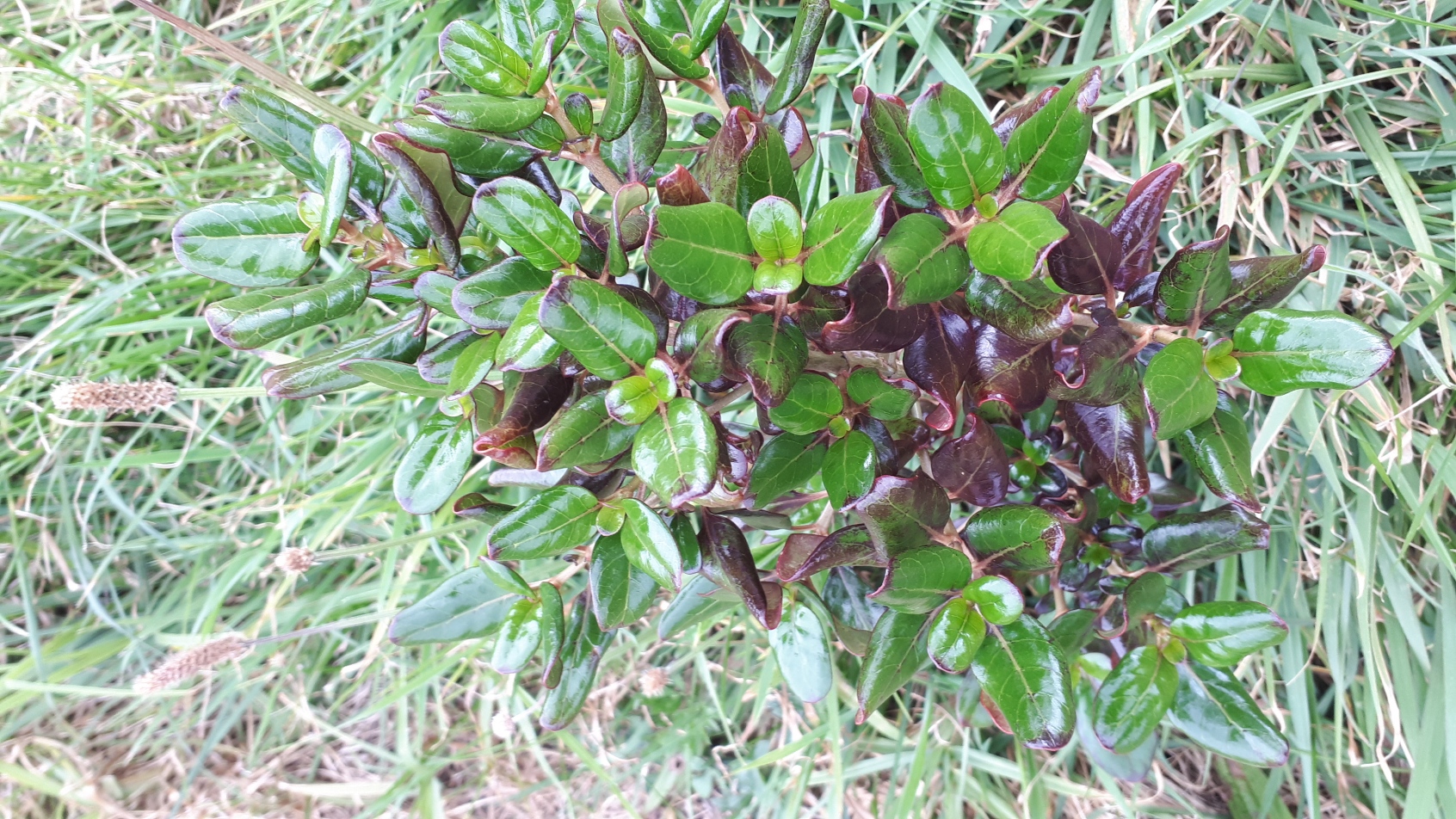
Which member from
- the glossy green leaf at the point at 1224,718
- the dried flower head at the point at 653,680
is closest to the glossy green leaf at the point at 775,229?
the glossy green leaf at the point at 1224,718

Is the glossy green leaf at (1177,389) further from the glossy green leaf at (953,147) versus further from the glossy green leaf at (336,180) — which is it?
the glossy green leaf at (336,180)

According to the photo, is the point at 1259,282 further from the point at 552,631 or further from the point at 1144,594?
the point at 552,631

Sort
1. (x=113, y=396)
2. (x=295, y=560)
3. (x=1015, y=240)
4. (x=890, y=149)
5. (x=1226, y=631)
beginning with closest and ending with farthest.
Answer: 1. (x=1015, y=240)
2. (x=890, y=149)
3. (x=1226, y=631)
4. (x=113, y=396)
5. (x=295, y=560)

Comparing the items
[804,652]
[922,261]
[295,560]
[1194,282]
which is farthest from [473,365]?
[295,560]

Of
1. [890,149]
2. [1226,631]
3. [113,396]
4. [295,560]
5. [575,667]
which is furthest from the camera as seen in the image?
[295,560]

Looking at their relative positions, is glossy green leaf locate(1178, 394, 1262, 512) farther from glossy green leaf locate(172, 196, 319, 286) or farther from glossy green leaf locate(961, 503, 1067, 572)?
glossy green leaf locate(172, 196, 319, 286)

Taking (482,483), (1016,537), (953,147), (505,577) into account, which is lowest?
(482,483)

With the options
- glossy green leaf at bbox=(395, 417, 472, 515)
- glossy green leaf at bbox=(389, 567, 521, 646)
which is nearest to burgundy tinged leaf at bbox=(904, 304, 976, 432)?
glossy green leaf at bbox=(395, 417, 472, 515)

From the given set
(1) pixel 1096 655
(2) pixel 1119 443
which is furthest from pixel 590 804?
(2) pixel 1119 443
